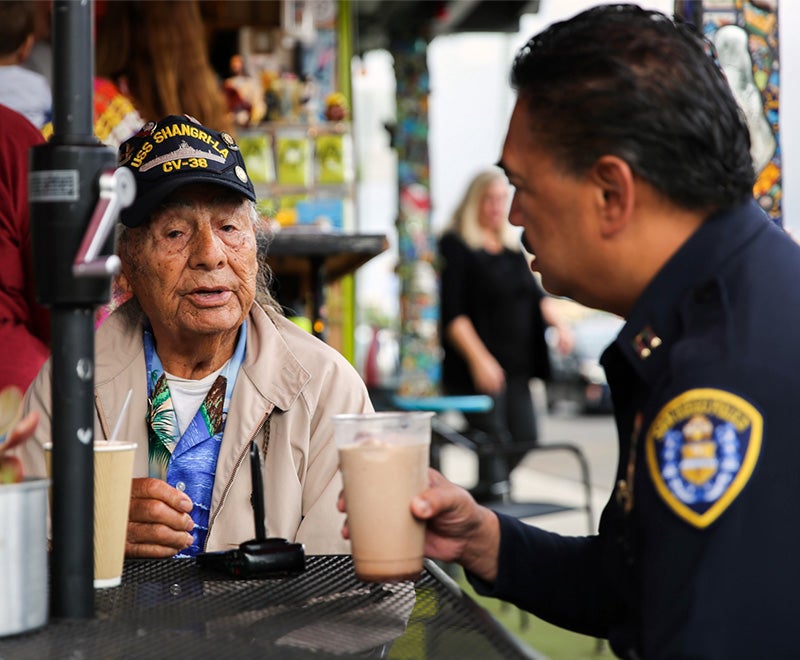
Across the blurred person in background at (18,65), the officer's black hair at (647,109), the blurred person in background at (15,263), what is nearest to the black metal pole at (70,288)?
the officer's black hair at (647,109)

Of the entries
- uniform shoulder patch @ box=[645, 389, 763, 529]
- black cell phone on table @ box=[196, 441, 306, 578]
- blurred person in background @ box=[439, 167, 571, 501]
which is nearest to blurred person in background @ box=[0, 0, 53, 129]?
black cell phone on table @ box=[196, 441, 306, 578]

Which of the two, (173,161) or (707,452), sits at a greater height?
(173,161)

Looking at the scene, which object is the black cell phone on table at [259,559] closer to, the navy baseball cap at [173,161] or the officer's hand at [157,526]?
the officer's hand at [157,526]

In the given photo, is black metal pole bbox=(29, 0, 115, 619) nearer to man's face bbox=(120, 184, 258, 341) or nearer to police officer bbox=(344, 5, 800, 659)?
police officer bbox=(344, 5, 800, 659)

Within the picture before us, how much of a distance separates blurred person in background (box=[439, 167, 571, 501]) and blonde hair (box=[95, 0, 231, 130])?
1.58 m

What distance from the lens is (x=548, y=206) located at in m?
1.26

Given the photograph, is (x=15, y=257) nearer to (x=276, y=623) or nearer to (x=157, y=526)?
(x=157, y=526)

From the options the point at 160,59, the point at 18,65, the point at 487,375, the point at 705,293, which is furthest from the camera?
the point at 487,375

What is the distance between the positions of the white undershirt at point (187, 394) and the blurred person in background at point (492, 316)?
379 cm

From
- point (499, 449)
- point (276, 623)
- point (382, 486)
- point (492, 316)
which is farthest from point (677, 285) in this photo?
point (492, 316)

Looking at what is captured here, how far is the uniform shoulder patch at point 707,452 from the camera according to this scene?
1.01 m

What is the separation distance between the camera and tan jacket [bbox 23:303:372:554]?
1.81m

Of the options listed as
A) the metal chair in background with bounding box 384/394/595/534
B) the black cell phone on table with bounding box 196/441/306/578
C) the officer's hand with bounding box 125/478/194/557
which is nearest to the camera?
the black cell phone on table with bounding box 196/441/306/578

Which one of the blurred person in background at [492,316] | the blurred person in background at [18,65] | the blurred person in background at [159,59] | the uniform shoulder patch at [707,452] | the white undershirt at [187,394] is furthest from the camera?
the blurred person in background at [492,316]
